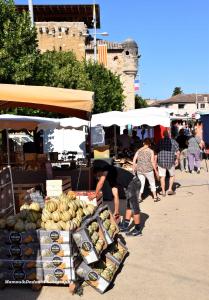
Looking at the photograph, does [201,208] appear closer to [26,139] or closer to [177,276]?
[177,276]

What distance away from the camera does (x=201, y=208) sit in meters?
10.1

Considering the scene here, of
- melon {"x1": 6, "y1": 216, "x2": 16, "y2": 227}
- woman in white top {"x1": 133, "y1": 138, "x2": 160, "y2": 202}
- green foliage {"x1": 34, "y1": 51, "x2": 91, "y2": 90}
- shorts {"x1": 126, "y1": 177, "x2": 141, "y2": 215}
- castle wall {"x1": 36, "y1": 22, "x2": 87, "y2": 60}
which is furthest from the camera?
castle wall {"x1": 36, "y1": 22, "x2": 87, "y2": 60}

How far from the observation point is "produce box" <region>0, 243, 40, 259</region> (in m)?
5.18

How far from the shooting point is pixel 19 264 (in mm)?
5230

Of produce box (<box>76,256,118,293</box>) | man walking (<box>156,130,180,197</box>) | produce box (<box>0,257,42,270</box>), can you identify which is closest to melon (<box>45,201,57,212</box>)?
produce box (<box>0,257,42,270</box>)

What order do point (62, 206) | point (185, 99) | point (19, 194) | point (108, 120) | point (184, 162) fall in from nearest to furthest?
1. point (62, 206)
2. point (19, 194)
3. point (108, 120)
4. point (184, 162)
5. point (185, 99)

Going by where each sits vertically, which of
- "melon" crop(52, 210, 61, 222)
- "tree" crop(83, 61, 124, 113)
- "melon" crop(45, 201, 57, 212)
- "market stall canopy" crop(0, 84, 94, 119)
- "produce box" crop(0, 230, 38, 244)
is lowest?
"produce box" crop(0, 230, 38, 244)

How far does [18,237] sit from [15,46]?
14900 mm

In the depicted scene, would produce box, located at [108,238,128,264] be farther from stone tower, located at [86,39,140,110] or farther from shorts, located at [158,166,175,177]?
stone tower, located at [86,39,140,110]

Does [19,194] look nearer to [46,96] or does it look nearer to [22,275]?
[46,96]

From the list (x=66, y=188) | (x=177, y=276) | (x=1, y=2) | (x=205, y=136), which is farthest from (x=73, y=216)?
(x=205, y=136)

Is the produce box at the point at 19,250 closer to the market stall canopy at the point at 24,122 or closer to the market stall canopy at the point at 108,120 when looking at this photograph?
the market stall canopy at the point at 24,122

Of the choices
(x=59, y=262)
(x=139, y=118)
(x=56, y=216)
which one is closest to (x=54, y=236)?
(x=59, y=262)

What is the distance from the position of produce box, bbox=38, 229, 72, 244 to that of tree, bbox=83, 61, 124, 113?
3256 cm
